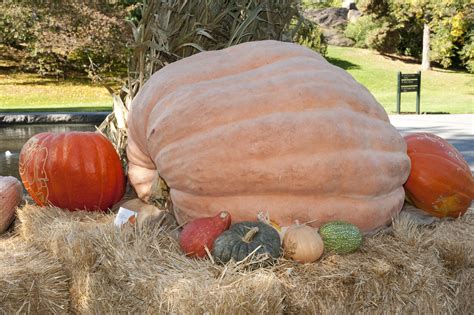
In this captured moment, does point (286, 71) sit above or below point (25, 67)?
above

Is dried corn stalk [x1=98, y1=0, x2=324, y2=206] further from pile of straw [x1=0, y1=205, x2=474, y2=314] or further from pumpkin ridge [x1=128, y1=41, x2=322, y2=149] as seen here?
pile of straw [x1=0, y1=205, x2=474, y2=314]

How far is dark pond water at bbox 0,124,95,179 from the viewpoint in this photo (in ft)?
26.6

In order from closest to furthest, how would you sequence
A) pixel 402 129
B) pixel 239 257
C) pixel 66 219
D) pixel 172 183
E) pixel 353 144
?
1. pixel 239 257
2. pixel 353 144
3. pixel 172 183
4. pixel 66 219
5. pixel 402 129

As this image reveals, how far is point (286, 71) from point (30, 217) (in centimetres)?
148

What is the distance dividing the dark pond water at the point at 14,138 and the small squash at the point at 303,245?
615 centimetres

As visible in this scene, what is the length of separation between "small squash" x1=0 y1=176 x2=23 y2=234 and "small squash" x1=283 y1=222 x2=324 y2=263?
5.24 feet

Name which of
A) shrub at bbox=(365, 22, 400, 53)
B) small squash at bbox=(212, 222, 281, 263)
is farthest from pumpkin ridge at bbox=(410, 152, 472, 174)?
shrub at bbox=(365, 22, 400, 53)

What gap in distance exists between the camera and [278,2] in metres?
3.42

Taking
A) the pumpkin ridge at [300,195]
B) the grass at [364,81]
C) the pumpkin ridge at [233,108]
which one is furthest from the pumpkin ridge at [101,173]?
the grass at [364,81]

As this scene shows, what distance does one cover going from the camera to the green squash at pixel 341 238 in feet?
7.24

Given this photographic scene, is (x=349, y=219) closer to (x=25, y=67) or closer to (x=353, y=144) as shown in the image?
(x=353, y=144)

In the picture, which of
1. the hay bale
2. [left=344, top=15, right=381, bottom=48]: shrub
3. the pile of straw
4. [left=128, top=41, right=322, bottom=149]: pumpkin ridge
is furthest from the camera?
[left=344, top=15, right=381, bottom=48]: shrub

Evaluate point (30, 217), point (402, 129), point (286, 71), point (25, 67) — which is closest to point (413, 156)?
point (286, 71)

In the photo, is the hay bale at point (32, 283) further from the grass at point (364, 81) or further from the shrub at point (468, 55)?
the shrub at point (468, 55)
